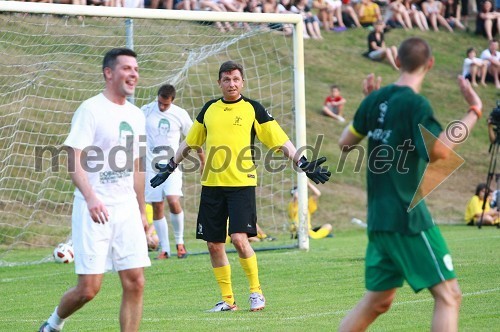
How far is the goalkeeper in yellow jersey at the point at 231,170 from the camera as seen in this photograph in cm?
978

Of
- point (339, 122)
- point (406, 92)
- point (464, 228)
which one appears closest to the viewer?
point (406, 92)

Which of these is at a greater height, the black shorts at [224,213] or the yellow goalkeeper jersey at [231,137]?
the yellow goalkeeper jersey at [231,137]

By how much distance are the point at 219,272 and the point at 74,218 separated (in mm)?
2853

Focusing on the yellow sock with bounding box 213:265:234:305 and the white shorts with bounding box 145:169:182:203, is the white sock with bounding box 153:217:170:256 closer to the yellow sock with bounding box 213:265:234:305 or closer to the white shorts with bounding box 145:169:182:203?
the white shorts with bounding box 145:169:182:203

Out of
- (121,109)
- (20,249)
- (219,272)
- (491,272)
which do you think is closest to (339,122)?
(20,249)

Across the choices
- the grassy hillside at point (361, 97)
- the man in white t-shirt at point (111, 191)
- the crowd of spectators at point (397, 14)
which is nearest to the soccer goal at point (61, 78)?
the grassy hillside at point (361, 97)

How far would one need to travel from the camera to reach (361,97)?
3005 cm

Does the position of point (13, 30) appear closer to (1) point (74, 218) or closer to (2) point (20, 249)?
(2) point (20, 249)

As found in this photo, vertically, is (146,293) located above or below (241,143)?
below

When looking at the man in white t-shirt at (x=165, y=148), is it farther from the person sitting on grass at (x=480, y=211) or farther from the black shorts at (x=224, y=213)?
the person sitting on grass at (x=480, y=211)

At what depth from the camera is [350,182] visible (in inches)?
982

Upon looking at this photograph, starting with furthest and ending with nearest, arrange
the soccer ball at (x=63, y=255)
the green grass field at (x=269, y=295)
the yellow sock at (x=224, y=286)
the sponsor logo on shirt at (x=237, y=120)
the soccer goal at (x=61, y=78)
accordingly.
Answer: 1. the soccer goal at (x=61, y=78)
2. the soccer ball at (x=63, y=255)
3. the sponsor logo on shirt at (x=237, y=120)
4. the yellow sock at (x=224, y=286)
5. the green grass field at (x=269, y=295)

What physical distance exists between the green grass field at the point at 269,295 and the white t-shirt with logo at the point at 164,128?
5.64 ft

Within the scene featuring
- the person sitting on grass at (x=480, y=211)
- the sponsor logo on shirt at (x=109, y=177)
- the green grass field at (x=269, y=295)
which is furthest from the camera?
the person sitting on grass at (x=480, y=211)
